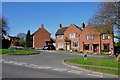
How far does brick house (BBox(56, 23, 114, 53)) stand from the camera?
204 feet

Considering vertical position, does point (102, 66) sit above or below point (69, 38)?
below

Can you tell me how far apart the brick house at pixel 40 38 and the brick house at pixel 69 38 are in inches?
380

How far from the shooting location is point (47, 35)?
86000 millimetres

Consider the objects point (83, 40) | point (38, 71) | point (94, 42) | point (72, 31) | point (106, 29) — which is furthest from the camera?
point (72, 31)

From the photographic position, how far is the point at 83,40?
2653 inches

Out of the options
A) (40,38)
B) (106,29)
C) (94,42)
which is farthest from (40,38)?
(106,29)

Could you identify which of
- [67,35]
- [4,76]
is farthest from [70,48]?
[4,76]

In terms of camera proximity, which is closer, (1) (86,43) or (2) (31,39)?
Result: (1) (86,43)

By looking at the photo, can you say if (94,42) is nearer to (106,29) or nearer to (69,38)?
(69,38)

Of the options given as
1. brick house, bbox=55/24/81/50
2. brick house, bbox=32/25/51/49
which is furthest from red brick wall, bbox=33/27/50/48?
brick house, bbox=55/24/81/50

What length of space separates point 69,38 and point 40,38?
16.3 meters

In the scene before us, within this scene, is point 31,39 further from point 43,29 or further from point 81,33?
point 81,33

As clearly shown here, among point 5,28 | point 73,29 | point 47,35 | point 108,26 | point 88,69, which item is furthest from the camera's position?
point 47,35

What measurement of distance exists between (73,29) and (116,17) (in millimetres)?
43796
